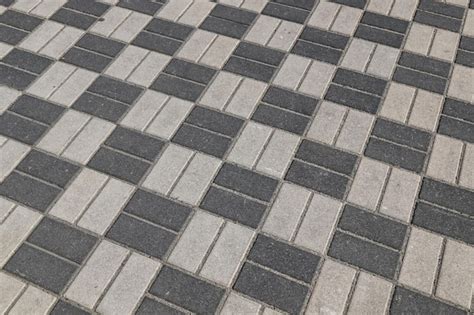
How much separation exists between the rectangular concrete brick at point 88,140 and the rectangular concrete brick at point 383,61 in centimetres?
214

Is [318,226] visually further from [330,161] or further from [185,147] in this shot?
[185,147]

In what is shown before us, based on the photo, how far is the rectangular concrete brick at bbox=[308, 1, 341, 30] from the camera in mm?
4574

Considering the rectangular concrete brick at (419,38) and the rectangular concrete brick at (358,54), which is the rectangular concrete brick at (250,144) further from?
the rectangular concrete brick at (419,38)

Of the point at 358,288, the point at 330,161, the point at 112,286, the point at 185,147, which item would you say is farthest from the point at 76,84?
the point at 358,288

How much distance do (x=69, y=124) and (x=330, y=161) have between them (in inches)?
74.8

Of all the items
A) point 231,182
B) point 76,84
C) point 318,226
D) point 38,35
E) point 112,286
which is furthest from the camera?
point 38,35

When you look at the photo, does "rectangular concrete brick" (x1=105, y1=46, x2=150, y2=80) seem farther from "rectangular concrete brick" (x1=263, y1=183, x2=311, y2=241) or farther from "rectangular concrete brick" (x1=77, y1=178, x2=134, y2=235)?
"rectangular concrete brick" (x1=263, y1=183, x2=311, y2=241)

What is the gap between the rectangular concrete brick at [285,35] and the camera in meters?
4.37

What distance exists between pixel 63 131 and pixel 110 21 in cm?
139

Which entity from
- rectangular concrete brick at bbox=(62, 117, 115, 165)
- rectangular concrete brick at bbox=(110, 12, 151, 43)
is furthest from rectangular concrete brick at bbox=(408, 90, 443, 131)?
rectangular concrete brick at bbox=(110, 12, 151, 43)

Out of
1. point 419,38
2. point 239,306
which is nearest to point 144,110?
point 239,306

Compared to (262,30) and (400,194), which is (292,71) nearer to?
(262,30)

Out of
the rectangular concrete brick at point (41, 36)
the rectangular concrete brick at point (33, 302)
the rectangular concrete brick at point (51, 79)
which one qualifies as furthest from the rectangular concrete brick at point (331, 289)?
the rectangular concrete brick at point (41, 36)

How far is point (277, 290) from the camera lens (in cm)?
291
